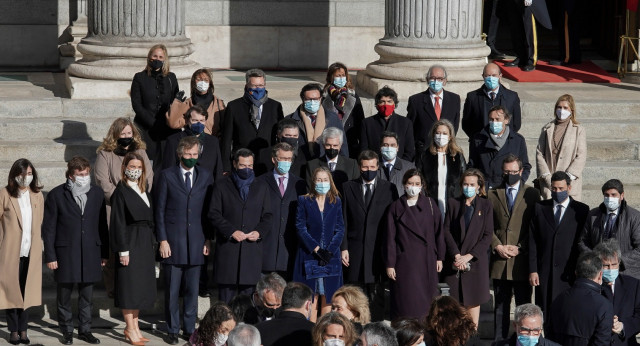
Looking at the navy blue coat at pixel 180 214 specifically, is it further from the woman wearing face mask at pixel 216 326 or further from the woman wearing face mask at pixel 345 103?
the woman wearing face mask at pixel 216 326

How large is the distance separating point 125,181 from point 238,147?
5.46ft

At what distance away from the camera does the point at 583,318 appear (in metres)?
11.5

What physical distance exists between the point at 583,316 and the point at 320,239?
2.91 meters

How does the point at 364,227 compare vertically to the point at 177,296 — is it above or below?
above

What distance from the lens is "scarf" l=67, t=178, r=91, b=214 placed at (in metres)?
13.3

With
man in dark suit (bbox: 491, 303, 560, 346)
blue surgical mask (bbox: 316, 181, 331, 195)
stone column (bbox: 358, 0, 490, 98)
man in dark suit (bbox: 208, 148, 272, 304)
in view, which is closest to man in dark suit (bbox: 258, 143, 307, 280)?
→ man in dark suit (bbox: 208, 148, 272, 304)

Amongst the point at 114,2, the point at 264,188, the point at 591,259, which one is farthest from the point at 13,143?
the point at 591,259

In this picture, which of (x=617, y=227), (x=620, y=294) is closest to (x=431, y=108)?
(x=617, y=227)

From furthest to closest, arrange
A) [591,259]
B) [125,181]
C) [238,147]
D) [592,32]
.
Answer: [592,32] < [238,147] < [125,181] < [591,259]

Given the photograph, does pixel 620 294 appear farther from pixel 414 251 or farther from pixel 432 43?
pixel 432 43

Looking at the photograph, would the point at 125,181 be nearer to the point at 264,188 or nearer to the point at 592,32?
the point at 264,188

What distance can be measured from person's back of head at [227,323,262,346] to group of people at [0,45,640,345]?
327cm

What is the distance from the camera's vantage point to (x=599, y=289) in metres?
11.8

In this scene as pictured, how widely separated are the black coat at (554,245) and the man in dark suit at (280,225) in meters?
2.23
